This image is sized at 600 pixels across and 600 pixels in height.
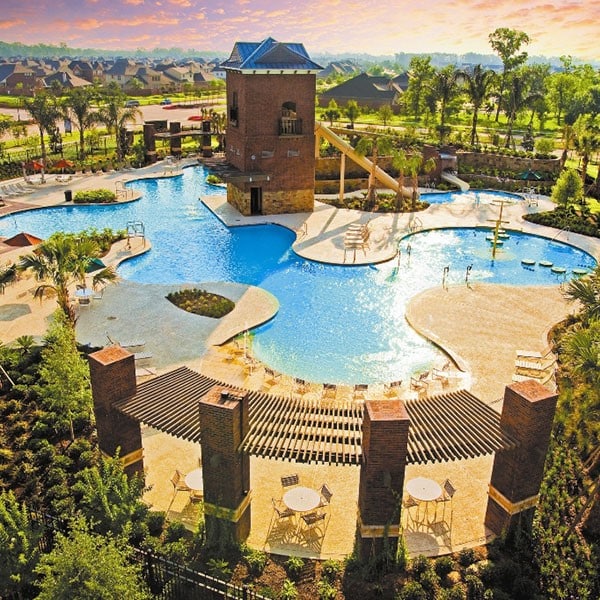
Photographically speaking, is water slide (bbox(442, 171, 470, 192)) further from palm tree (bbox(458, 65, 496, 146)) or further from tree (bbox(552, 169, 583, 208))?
palm tree (bbox(458, 65, 496, 146))

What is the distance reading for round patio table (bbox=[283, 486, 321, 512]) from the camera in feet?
43.0

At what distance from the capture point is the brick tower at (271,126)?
36094mm

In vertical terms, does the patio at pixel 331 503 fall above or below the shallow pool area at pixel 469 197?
below

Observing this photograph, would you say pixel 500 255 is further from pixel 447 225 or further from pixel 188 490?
pixel 188 490

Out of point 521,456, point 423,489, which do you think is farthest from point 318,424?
point 521,456

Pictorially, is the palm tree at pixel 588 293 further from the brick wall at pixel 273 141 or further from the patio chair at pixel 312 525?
the brick wall at pixel 273 141

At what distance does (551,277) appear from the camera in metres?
29.8

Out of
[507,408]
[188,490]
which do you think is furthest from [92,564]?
[507,408]

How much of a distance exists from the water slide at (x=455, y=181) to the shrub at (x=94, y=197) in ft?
84.6

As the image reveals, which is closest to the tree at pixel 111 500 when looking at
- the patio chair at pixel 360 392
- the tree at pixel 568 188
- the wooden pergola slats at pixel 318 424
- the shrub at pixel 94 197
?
the wooden pergola slats at pixel 318 424

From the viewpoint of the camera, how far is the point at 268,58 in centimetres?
3584

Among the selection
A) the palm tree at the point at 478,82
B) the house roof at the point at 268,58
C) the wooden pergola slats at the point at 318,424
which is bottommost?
the wooden pergola slats at the point at 318,424

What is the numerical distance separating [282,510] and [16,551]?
218 inches

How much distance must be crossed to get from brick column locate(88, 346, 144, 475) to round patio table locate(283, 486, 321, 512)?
12.2ft
